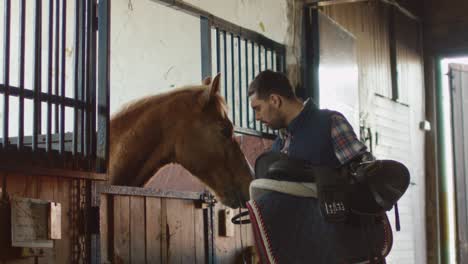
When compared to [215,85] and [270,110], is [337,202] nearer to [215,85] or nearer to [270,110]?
[270,110]

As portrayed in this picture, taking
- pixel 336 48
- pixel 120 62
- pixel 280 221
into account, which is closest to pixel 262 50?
pixel 336 48

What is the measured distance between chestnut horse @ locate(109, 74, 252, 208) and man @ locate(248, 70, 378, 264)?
2.40 feet

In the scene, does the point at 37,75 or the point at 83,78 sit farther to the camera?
the point at 83,78

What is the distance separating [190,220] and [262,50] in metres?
1.63

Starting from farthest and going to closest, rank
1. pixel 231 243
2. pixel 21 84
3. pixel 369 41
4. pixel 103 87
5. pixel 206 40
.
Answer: pixel 369 41 < pixel 206 40 < pixel 231 243 < pixel 103 87 < pixel 21 84

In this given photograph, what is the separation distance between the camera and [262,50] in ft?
14.6

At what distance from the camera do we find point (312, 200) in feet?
7.89

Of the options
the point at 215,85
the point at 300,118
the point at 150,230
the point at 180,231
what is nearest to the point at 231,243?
the point at 180,231

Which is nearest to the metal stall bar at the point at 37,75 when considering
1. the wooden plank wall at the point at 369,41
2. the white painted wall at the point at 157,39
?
the white painted wall at the point at 157,39

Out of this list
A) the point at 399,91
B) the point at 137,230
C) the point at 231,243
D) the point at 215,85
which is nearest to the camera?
the point at 137,230

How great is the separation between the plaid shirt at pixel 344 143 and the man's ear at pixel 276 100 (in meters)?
0.24

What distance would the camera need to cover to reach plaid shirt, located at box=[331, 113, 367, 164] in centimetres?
238

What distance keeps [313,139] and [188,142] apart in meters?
0.94

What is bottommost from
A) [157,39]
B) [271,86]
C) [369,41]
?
[271,86]
